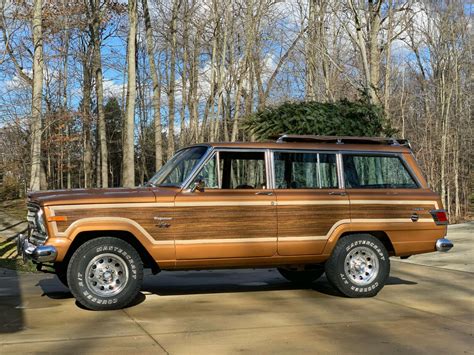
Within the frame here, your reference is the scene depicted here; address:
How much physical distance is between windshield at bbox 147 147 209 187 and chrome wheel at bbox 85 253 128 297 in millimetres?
1224

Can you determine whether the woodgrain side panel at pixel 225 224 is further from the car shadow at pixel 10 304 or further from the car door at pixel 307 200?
the car shadow at pixel 10 304

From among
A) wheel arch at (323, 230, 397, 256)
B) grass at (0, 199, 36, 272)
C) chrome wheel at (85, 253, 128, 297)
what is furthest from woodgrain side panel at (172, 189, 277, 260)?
grass at (0, 199, 36, 272)

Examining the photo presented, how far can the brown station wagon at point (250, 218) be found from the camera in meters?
6.82

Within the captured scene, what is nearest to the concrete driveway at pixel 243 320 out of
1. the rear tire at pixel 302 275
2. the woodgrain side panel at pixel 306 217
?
the rear tire at pixel 302 275

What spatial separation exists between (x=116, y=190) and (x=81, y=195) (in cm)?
52

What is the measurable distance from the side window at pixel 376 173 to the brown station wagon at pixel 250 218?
0.6 inches

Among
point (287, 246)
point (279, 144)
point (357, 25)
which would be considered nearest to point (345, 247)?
point (287, 246)

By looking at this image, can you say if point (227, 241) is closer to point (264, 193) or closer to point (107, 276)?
point (264, 193)

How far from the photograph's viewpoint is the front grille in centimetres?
679

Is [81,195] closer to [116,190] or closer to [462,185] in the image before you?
[116,190]

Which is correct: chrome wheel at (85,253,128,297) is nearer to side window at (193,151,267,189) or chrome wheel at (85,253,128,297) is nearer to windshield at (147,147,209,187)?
windshield at (147,147,209,187)

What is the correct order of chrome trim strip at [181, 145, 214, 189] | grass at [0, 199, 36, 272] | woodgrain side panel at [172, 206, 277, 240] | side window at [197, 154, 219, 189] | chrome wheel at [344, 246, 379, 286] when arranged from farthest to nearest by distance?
grass at [0, 199, 36, 272], chrome wheel at [344, 246, 379, 286], side window at [197, 154, 219, 189], chrome trim strip at [181, 145, 214, 189], woodgrain side panel at [172, 206, 277, 240]

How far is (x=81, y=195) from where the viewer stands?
687cm

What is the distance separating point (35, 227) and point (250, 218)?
2.65 m
